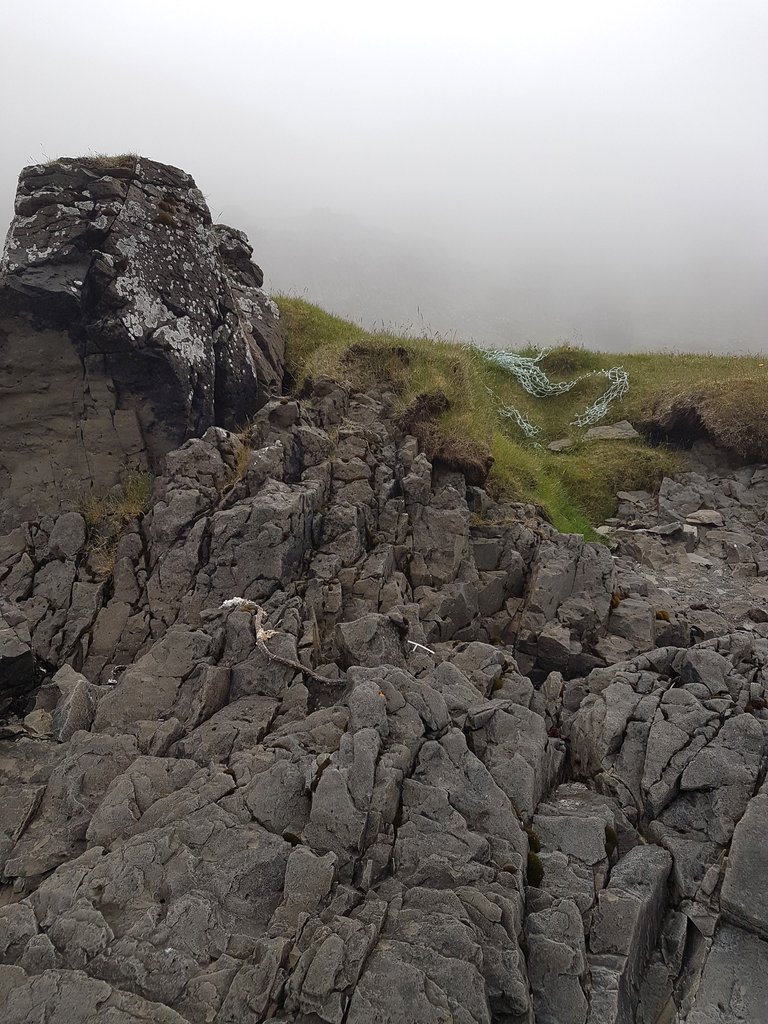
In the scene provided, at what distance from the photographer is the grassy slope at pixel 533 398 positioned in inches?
770

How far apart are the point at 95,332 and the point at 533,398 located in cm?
2261

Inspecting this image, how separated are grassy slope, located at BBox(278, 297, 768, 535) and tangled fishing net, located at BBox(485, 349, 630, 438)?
39 centimetres

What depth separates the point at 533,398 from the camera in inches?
1244

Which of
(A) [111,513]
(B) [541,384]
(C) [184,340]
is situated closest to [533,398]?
(B) [541,384]

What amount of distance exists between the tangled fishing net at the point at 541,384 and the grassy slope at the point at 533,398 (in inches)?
15.5

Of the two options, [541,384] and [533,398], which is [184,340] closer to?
[533,398]

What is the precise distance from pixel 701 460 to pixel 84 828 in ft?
80.4

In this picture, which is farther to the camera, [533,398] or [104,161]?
[533,398]

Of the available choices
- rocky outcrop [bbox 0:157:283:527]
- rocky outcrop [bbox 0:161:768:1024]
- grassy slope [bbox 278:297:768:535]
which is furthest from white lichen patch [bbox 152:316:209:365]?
grassy slope [bbox 278:297:768:535]

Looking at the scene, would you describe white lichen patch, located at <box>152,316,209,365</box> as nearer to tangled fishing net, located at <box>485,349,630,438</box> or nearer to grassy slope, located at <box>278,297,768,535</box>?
grassy slope, located at <box>278,297,768,535</box>

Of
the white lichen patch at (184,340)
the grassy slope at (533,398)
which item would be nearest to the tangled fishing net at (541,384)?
the grassy slope at (533,398)

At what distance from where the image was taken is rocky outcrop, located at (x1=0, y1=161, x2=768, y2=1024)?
653cm

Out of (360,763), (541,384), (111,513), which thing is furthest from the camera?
(541,384)

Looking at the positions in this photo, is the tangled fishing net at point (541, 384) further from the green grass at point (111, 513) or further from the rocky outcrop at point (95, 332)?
the green grass at point (111, 513)
